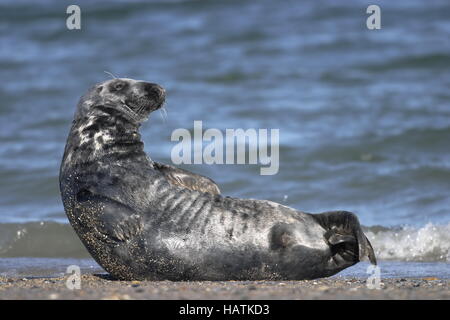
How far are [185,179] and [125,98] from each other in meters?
0.93

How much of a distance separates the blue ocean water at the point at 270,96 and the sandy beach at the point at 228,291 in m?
2.43

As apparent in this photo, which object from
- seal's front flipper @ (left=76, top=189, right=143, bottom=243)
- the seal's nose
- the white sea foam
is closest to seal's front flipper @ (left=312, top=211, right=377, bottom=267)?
seal's front flipper @ (left=76, top=189, right=143, bottom=243)

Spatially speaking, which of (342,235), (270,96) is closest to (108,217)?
(342,235)

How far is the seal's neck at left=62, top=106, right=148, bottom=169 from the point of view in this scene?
6824 millimetres

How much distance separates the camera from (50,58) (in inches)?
751

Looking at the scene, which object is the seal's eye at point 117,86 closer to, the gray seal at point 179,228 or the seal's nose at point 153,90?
the seal's nose at point 153,90

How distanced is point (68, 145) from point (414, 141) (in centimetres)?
753

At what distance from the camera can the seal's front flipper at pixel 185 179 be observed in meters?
6.97

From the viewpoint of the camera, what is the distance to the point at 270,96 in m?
16.1

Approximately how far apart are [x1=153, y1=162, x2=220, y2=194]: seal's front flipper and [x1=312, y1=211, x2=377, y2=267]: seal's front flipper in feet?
3.04

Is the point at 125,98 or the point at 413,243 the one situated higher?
the point at 125,98

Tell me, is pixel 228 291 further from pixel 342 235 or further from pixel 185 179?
pixel 185 179

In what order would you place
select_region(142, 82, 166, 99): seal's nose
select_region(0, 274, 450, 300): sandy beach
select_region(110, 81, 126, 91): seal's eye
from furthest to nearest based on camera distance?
select_region(142, 82, 166, 99): seal's nose, select_region(110, 81, 126, 91): seal's eye, select_region(0, 274, 450, 300): sandy beach

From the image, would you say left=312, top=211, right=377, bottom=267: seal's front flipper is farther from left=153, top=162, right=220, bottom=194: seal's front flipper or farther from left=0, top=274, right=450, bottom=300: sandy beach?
left=153, top=162, right=220, bottom=194: seal's front flipper
